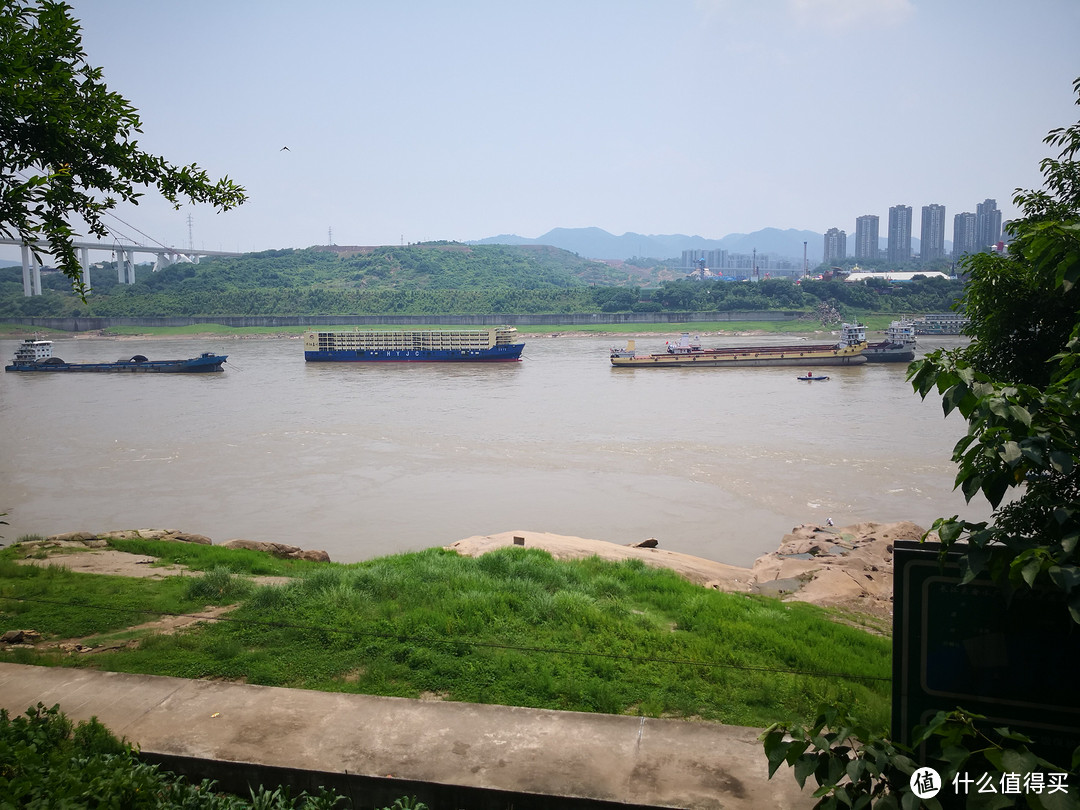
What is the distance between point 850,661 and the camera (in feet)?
19.7

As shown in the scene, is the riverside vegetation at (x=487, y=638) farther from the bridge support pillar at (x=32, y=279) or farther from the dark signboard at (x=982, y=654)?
the bridge support pillar at (x=32, y=279)

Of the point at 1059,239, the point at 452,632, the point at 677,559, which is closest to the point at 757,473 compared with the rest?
the point at 677,559

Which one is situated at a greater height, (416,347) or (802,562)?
(416,347)

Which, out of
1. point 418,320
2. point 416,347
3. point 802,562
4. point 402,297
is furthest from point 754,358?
point 402,297

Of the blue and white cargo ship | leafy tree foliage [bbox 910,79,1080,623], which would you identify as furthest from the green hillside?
leafy tree foliage [bbox 910,79,1080,623]

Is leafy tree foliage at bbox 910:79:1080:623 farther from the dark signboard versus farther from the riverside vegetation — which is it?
the riverside vegetation

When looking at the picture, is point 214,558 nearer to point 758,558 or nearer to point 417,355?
point 758,558

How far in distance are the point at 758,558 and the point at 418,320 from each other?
7954 cm

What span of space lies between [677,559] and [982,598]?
31.1 ft

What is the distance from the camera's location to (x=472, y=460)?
74.8ft

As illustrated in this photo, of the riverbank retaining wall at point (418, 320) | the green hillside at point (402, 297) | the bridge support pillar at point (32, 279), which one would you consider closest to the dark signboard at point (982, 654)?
the riverbank retaining wall at point (418, 320)

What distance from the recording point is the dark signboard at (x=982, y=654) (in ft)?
9.13

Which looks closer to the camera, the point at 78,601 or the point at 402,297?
the point at 78,601

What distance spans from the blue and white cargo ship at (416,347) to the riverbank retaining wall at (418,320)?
30.8 meters
